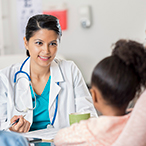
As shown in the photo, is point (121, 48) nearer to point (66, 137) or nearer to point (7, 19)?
point (66, 137)

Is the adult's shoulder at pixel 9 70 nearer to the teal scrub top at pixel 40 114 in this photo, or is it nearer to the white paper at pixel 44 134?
the teal scrub top at pixel 40 114

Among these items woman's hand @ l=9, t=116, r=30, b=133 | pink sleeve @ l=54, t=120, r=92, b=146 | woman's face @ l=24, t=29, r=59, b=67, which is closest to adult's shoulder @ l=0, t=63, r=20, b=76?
woman's face @ l=24, t=29, r=59, b=67

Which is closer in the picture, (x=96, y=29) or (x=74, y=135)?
(x=74, y=135)

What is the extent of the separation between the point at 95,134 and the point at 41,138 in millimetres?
365

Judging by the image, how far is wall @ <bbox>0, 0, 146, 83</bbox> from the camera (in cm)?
275

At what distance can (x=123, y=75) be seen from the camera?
0.86 meters

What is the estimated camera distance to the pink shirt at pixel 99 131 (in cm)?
83

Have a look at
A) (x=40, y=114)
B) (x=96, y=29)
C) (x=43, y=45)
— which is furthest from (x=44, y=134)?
(x=96, y=29)

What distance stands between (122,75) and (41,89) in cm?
75

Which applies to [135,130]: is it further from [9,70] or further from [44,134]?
[9,70]

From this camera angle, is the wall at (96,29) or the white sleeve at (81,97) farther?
the wall at (96,29)

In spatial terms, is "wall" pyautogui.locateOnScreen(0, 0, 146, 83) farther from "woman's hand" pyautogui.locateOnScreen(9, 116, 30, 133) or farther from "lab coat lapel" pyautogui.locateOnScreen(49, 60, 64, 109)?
"woman's hand" pyautogui.locateOnScreen(9, 116, 30, 133)

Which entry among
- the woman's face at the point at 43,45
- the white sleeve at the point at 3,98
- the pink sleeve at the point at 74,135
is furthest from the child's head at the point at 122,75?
the white sleeve at the point at 3,98

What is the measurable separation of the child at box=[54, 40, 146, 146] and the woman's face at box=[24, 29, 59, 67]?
0.58 metres
